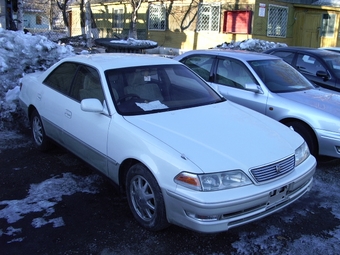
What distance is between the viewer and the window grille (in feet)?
85.1

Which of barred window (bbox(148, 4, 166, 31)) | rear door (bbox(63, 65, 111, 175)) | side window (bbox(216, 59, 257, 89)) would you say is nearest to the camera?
rear door (bbox(63, 65, 111, 175))

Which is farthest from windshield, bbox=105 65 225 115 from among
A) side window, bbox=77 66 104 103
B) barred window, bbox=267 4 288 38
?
barred window, bbox=267 4 288 38

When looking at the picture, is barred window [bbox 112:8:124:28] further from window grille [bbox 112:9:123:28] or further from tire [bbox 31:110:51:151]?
tire [bbox 31:110:51:151]

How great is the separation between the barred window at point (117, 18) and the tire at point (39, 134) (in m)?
21.8

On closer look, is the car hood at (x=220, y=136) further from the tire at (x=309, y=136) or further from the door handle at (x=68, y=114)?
the tire at (x=309, y=136)

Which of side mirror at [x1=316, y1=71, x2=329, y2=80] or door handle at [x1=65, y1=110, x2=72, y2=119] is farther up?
side mirror at [x1=316, y1=71, x2=329, y2=80]

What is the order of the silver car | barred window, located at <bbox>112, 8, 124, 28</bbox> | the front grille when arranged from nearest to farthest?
the front grille < the silver car < barred window, located at <bbox>112, 8, 124, 28</bbox>

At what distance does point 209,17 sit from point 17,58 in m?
13.7

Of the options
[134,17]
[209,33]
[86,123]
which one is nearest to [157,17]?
[134,17]

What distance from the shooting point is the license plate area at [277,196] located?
3.02 metres

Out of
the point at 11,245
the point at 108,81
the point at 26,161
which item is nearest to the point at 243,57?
the point at 108,81

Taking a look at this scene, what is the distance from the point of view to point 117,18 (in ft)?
86.5

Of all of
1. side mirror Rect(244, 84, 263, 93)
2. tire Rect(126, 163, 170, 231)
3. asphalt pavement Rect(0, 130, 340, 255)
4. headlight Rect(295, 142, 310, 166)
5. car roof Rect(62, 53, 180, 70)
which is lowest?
asphalt pavement Rect(0, 130, 340, 255)

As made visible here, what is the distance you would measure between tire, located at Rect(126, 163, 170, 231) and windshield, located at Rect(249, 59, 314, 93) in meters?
3.04
